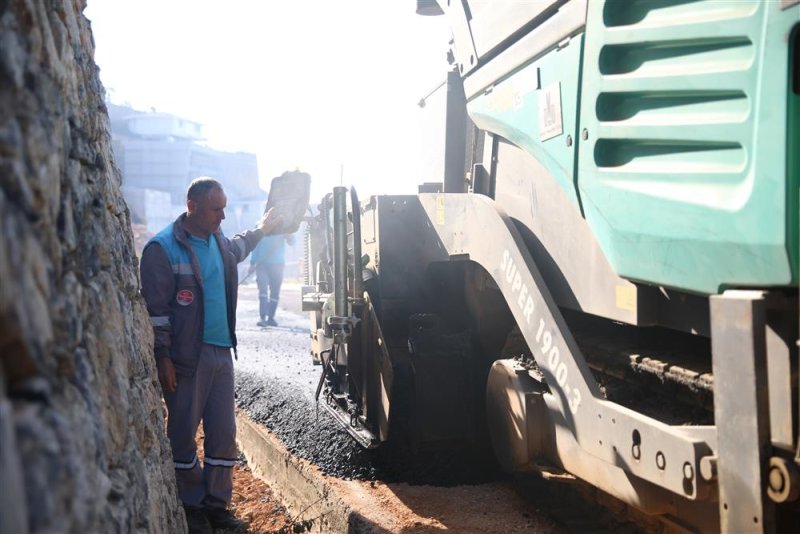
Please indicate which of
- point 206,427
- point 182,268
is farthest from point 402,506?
point 182,268

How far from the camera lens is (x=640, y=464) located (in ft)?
8.62

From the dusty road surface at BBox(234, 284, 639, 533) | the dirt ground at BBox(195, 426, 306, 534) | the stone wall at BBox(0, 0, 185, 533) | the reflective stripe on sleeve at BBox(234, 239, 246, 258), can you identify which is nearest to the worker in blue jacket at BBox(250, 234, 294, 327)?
the dusty road surface at BBox(234, 284, 639, 533)

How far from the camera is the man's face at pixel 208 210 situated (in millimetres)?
4449

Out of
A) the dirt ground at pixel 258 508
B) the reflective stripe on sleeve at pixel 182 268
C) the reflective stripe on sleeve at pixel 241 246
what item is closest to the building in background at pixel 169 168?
the dirt ground at pixel 258 508

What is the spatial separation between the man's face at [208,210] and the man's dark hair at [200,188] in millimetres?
17

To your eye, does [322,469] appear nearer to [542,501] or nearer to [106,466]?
[542,501]

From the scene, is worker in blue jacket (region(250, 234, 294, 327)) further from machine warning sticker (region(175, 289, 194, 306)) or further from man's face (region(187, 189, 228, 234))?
machine warning sticker (region(175, 289, 194, 306))

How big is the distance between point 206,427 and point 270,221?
151 centimetres

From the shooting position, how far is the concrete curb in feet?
14.1

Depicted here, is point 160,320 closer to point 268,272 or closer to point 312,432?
point 312,432

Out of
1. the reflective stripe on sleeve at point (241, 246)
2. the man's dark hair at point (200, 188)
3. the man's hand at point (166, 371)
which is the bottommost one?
the man's hand at point (166, 371)

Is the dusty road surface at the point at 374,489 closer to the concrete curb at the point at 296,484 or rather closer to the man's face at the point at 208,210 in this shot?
the concrete curb at the point at 296,484

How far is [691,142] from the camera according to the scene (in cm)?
241

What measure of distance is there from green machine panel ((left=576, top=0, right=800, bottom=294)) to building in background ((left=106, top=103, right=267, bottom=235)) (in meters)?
27.7
